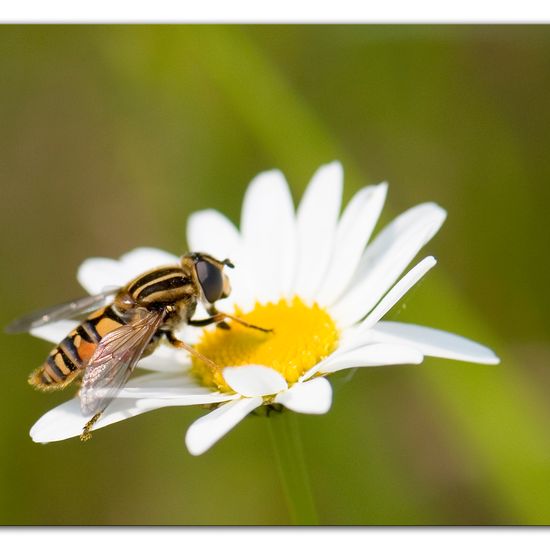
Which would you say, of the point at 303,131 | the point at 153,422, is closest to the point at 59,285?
the point at 153,422

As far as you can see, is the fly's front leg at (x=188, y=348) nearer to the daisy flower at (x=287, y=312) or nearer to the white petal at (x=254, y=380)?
the daisy flower at (x=287, y=312)

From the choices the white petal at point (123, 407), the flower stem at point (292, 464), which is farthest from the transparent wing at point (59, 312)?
the flower stem at point (292, 464)

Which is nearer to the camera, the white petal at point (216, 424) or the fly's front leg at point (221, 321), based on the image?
the white petal at point (216, 424)

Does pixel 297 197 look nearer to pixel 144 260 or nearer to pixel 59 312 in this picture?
pixel 144 260

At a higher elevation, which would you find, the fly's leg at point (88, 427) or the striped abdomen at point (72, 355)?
the striped abdomen at point (72, 355)
